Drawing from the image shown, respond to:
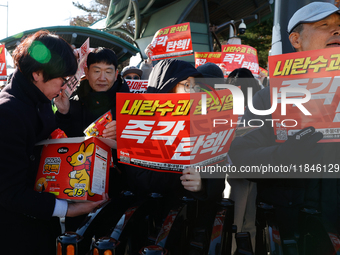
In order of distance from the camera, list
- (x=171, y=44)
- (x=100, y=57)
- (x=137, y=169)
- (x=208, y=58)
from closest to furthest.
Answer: (x=137, y=169)
(x=100, y=57)
(x=171, y=44)
(x=208, y=58)

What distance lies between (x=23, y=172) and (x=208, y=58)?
20.8 ft

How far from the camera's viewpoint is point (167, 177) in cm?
148

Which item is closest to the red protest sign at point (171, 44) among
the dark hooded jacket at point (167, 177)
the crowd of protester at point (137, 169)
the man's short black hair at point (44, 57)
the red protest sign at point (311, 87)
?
the dark hooded jacket at point (167, 177)

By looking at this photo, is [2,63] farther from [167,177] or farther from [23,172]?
[167,177]

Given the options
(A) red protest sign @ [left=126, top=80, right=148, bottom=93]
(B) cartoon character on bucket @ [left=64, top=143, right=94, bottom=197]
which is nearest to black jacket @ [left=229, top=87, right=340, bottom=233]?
(B) cartoon character on bucket @ [left=64, top=143, right=94, bottom=197]

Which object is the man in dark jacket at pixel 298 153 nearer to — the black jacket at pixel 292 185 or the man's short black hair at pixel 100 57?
the black jacket at pixel 292 185

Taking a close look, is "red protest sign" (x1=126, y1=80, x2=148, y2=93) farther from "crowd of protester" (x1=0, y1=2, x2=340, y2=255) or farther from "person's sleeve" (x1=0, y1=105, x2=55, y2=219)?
"person's sleeve" (x1=0, y1=105, x2=55, y2=219)

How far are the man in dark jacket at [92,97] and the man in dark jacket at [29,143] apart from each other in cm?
78

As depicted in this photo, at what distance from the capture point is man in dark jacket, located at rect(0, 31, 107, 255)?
1.23m

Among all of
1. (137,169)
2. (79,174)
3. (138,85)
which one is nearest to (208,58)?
(138,85)

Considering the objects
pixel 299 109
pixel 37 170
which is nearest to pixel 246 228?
pixel 299 109

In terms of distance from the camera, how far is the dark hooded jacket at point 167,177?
52.5 inches

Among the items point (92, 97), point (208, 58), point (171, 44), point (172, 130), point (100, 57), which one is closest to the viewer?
point (172, 130)

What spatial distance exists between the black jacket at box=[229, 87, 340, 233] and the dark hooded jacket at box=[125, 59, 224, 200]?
8.6 inches
